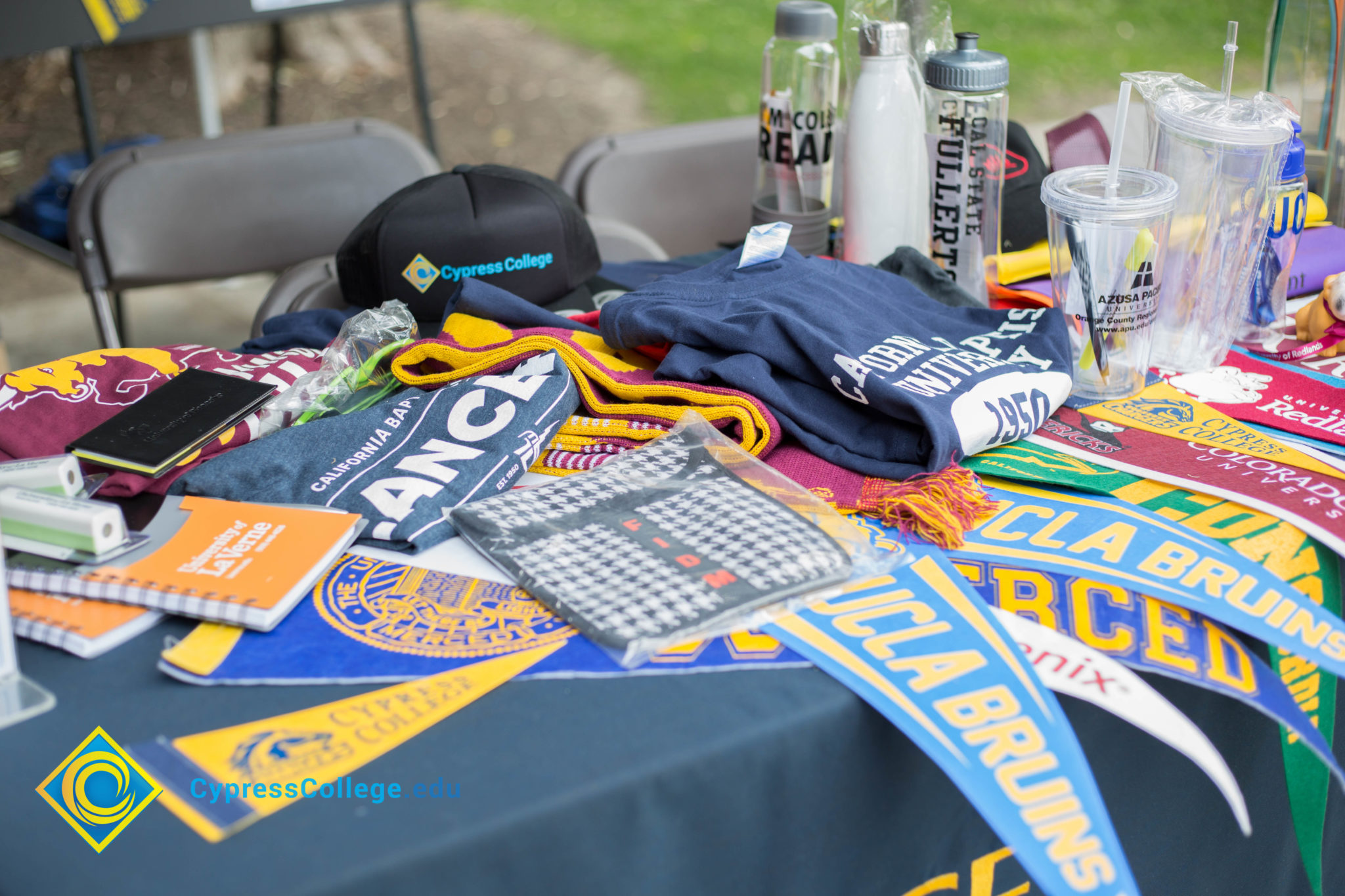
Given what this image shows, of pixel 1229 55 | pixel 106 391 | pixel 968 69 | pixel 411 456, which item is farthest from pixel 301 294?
pixel 1229 55

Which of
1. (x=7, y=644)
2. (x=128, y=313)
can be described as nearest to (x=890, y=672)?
(x=7, y=644)

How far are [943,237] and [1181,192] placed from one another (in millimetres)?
229

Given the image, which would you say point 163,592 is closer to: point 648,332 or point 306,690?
point 306,690

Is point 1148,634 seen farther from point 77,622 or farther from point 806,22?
point 806,22

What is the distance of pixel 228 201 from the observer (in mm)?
1595

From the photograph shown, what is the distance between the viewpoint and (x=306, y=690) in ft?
1.91

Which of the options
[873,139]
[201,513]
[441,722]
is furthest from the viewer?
[873,139]

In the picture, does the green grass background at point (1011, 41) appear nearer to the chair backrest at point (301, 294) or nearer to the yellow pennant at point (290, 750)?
the chair backrest at point (301, 294)

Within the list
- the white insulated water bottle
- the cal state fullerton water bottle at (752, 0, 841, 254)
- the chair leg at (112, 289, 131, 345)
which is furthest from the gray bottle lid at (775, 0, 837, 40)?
the chair leg at (112, 289, 131, 345)

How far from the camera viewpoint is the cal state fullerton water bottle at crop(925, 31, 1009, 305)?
96 cm

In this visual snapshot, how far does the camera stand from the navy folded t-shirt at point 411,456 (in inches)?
28.5

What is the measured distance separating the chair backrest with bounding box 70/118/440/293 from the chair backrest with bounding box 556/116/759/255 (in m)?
0.27

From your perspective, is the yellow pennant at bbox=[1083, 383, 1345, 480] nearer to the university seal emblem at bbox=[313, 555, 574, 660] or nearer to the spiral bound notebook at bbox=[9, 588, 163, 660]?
the university seal emblem at bbox=[313, 555, 574, 660]

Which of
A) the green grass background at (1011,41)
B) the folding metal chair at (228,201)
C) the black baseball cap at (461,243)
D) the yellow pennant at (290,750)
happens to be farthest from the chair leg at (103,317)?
the green grass background at (1011,41)
